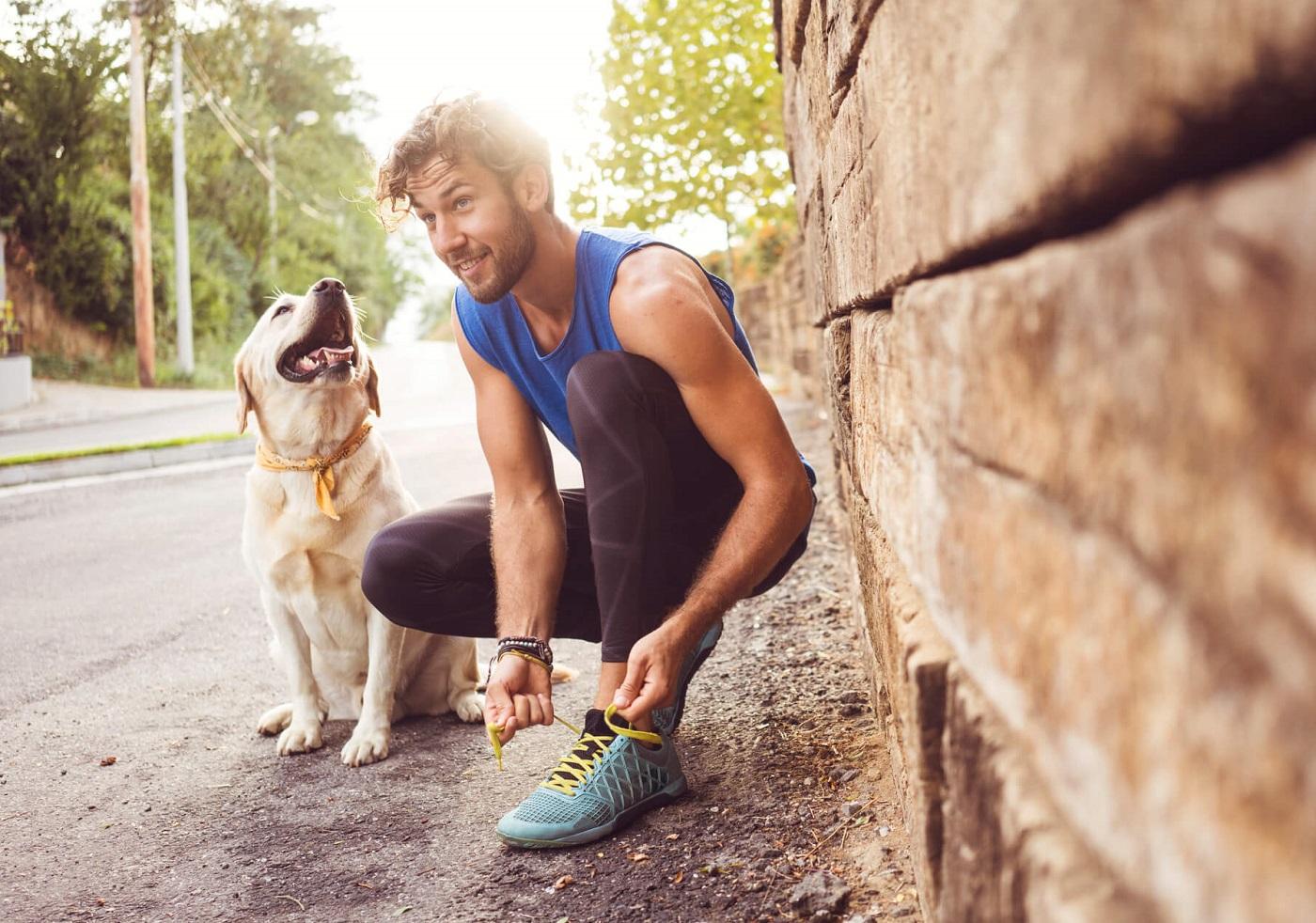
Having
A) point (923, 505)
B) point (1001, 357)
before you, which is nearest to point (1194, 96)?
point (1001, 357)

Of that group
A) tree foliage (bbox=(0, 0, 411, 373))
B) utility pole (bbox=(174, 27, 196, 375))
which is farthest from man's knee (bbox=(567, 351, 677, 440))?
utility pole (bbox=(174, 27, 196, 375))

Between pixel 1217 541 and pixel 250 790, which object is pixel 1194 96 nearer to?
pixel 1217 541

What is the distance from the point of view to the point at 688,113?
32.6ft

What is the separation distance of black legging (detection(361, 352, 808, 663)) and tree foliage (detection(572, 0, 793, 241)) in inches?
279

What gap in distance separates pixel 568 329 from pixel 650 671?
816 millimetres

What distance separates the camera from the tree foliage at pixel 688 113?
9.52 meters

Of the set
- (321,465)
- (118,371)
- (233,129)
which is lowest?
(321,465)

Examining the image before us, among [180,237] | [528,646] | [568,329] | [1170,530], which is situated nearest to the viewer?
[1170,530]

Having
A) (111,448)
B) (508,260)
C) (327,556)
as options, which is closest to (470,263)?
(508,260)

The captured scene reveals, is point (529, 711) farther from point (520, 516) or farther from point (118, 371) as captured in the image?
point (118, 371)

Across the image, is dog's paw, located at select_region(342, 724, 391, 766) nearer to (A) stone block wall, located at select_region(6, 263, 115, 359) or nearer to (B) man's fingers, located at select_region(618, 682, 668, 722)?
(B) man's fingers, located at select_region(618, 682, 668, 722)

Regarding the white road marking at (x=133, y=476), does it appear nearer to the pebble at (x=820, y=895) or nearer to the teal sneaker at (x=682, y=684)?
the teal sneaker at (x=682, y=684)

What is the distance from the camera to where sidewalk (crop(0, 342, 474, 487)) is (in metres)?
9.32

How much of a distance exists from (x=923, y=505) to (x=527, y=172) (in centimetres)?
162
